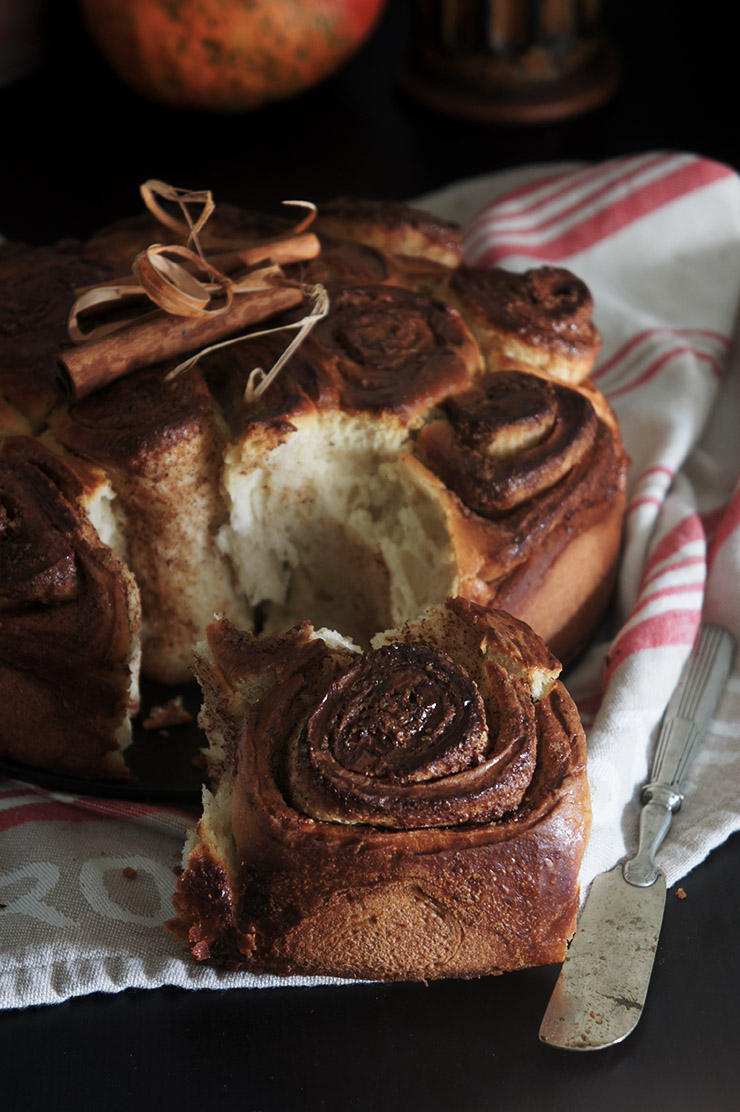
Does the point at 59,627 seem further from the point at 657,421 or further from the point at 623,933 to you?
the point at 657,421

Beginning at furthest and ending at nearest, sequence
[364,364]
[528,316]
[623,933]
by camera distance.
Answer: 1. [528,316]
2. [364,364]
3. [623,933]

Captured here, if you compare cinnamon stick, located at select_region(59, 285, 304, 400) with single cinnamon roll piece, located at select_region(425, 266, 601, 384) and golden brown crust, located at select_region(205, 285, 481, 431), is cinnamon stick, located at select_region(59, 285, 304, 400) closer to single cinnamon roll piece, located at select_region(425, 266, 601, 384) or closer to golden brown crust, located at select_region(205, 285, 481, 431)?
golden brown crust, located at select_region(205, 285, 481, 431)

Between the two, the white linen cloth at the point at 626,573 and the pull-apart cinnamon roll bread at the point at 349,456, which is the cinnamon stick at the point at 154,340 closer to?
the pull-apart cinnamon roll bread at the point at 349,456

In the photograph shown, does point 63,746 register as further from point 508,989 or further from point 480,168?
point 480,168

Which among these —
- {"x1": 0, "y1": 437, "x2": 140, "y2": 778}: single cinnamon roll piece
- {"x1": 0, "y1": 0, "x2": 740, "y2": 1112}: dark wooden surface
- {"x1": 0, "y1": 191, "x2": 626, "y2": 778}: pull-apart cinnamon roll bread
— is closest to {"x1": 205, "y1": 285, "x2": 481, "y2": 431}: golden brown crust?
{"x1": 0, "y1": 191, "x2": 626, "y2": 778}: pull-apart cinnamon roll bread

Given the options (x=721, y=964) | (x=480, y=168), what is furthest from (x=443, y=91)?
(x=721, y=964)

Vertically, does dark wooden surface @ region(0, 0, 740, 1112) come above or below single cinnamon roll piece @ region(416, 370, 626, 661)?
below

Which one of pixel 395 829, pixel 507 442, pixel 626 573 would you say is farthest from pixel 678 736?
pixel 395 829
